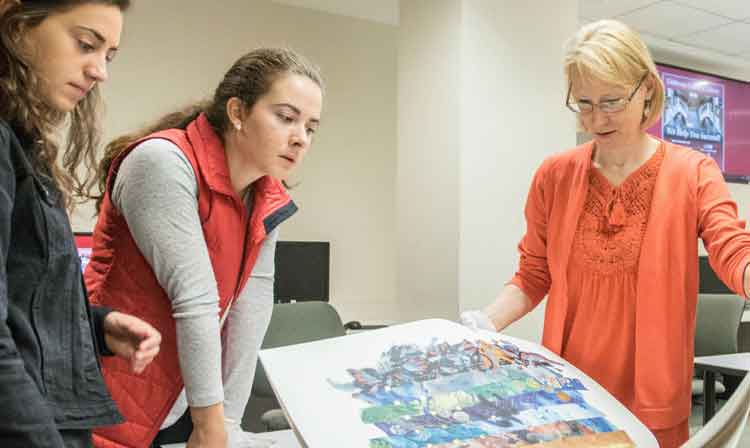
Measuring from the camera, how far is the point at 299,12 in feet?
14.3

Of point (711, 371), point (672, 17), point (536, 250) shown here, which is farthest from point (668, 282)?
point (672, 17)

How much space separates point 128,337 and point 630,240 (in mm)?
789

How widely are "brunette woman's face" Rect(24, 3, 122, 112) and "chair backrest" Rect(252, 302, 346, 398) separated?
5.83 ft

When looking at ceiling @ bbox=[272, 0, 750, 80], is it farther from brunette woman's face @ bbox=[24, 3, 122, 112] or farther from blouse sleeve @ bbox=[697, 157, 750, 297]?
brunette woman's face @ bbox=[24, 3, 122, 112]

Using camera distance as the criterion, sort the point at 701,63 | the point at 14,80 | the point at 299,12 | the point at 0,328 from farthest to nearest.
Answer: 1. the point at 701,63
2. the point at 299,12
3. the point at 14,80
4. the point at 0,328

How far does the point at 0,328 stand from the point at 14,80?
10.9 inches

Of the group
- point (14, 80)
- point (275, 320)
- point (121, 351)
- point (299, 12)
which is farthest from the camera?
point (299, 12)

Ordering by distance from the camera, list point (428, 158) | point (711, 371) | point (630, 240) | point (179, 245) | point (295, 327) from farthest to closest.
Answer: point (428, 158)
point (711, 371)
point (295, 327)
point (630, 240)
point (179, 245)

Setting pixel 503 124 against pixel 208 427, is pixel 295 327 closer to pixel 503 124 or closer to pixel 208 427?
pixel 503 124

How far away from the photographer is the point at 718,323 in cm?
338

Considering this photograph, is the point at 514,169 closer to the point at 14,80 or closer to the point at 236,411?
the point at 236,411

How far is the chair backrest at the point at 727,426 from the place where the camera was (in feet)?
0.94

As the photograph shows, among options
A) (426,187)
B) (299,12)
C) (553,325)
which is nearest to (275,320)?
(426,187)

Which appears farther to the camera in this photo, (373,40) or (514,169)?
(373,40)
